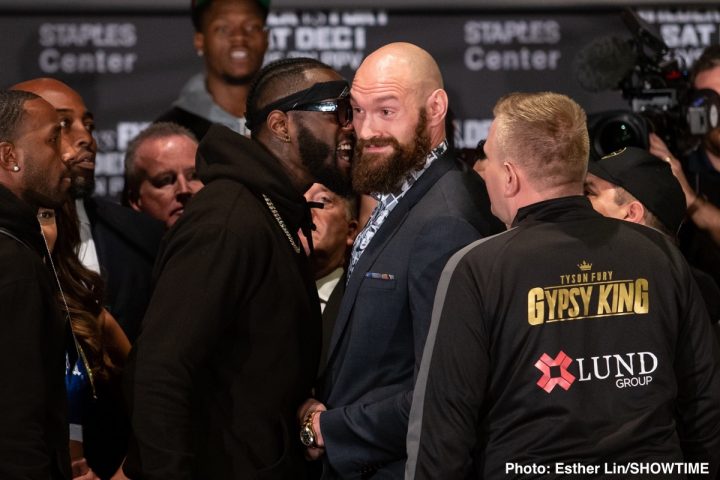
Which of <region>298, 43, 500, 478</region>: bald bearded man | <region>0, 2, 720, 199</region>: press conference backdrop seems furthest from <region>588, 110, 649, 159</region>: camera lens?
<region>298, 43, 500, 478</region>: bald bearded man

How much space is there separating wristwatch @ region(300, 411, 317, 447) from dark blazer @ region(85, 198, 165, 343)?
1.20m

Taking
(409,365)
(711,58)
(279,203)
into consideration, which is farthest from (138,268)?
(711,58)

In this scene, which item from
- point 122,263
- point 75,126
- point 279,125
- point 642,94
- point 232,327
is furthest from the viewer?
point 642,94

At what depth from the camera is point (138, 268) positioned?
4.18m

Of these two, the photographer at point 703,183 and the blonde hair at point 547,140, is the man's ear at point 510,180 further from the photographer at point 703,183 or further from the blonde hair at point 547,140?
the photographer at point 703,183

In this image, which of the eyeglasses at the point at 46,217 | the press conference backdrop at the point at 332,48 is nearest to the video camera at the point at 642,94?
the press conference backdrop at the point at 332,48

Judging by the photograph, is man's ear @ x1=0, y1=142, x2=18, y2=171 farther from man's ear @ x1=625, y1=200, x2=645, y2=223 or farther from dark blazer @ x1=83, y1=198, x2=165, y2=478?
man's ear @ x1=625, y1=200, x2=645, y2=223

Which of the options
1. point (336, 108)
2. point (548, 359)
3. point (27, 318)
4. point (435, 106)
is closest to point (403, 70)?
point (435, 106)

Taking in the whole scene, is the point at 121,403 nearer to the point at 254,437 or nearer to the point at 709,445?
the point at 254,437

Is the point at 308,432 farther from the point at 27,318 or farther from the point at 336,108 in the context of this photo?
the point at 336,108

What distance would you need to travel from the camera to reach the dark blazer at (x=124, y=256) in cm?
410

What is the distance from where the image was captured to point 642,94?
466 cm

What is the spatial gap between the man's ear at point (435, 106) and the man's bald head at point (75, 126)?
1494 mm

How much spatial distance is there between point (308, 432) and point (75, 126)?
1.81m
